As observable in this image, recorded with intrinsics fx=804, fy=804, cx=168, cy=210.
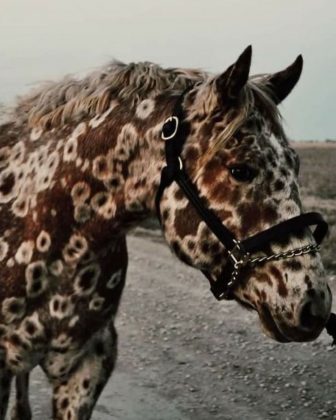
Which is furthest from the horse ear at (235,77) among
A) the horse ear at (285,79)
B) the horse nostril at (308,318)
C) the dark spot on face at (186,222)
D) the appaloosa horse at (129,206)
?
the horse nostril at (308,318)

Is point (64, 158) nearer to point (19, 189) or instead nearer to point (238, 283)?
point (19, 189)

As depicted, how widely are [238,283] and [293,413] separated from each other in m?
3.38

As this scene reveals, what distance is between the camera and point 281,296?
3.22 meters

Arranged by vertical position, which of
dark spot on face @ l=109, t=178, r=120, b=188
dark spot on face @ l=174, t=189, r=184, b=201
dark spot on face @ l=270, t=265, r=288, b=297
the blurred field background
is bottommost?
the blurred field background

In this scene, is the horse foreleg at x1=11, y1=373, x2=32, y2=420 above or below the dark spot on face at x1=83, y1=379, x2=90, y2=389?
below

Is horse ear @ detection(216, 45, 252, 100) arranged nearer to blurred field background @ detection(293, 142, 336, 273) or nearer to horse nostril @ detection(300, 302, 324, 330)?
horse nostril @ detection(300, 302, 324, 330)

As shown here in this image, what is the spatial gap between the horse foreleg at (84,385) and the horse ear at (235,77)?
1.49m

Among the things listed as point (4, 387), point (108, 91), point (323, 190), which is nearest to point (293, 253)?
point (108, 91)

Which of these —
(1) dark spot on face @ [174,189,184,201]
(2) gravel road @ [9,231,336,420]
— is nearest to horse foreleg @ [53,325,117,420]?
(1) dark spot on face @ [174,189,184,201]

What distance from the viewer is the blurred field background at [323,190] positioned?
467 inches

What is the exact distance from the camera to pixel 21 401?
5.00 meters

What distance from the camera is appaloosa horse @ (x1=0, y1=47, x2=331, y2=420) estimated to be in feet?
10.6

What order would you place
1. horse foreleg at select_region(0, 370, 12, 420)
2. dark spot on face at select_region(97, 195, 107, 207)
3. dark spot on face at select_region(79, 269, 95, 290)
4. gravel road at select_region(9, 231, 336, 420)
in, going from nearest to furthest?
dark spot on face at select_region(97, 195, 107, 207) < dark spot on face at select_region(79, 269, 95, 290) < horse foreleg at select_region(0, 370, 12, 420) < gravel road at select_region(9, 231, 336, 420)

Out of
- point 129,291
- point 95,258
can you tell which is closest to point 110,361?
point 95,258
